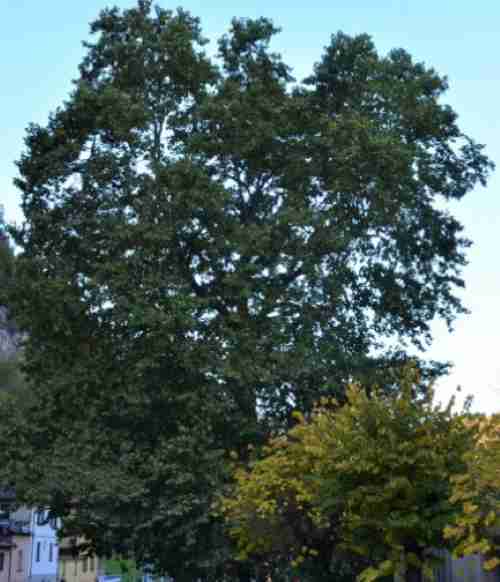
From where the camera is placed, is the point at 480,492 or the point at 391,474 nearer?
the point at 480,492

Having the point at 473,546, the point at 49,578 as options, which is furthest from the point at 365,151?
the point at 49,578

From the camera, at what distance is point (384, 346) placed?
3064cm

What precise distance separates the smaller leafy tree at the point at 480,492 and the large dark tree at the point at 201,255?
8.71 metres

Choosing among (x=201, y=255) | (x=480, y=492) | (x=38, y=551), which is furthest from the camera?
(x=38, y=551)

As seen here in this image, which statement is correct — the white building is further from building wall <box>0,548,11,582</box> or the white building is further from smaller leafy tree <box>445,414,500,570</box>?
smaller leafy tree <box>445,414,500,570</box>

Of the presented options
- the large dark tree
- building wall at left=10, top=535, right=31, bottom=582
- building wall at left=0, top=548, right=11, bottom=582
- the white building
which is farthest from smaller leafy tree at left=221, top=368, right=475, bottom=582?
the white building

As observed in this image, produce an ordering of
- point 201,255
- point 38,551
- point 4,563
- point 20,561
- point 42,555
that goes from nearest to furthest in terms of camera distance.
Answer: point 201,255
point 4,563
point 20,561
point 38,551
point 42,555

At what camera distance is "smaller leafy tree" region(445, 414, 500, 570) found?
15719mm

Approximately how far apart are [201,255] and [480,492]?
14.4 m

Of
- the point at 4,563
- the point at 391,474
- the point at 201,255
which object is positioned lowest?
the point at 391,474

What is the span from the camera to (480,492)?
17344 mm

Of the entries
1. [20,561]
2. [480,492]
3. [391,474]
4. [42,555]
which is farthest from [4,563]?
[480,492]

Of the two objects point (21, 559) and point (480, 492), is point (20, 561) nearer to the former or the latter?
point (21, 559)

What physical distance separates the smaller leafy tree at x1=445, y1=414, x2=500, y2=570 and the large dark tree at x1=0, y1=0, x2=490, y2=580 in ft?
28.6
